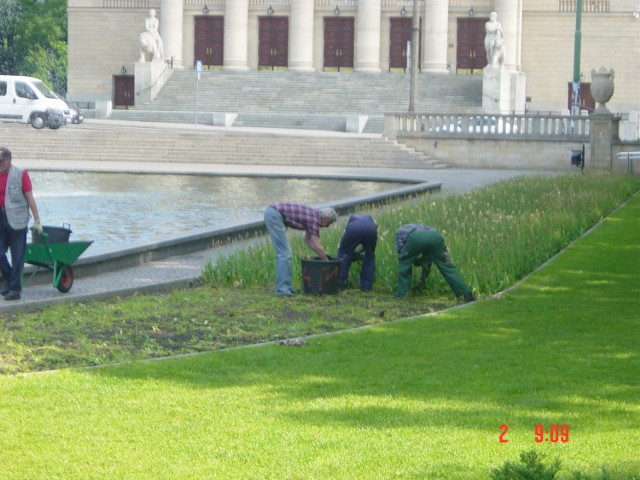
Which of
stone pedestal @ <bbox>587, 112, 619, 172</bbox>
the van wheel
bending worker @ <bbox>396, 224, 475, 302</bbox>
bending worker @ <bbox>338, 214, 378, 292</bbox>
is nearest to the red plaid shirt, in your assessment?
bending worker @ <bbox>338, 214, 378, 292</bbox>

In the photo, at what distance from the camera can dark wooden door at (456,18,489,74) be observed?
2948 inches

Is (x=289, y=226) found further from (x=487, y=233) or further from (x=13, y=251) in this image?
(x=487, y=233)

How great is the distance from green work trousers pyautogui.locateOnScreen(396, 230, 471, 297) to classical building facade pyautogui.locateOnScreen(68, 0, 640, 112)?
Answer: 2251 inches

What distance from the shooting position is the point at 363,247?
17.5 meters

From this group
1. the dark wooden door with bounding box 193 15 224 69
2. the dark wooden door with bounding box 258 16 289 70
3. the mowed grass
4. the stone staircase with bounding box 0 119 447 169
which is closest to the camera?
the mowed grass

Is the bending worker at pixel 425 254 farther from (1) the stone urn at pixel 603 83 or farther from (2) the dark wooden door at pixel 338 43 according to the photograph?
(2) the dark wooden door at pixel 338 43

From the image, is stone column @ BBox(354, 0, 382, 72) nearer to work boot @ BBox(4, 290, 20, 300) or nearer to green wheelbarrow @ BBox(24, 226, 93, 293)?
green wheelbarrow @ BBox(24, 226, 93, 293)

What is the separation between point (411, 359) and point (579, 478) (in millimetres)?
5262

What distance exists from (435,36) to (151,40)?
15.0m

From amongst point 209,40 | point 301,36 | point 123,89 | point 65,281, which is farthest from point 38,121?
point 65,281

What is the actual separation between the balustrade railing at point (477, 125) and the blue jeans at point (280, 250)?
3314 centimetres

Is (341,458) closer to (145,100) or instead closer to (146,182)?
(146,182)

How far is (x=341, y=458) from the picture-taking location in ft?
30.1

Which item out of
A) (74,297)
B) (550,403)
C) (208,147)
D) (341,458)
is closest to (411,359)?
(550,403)
